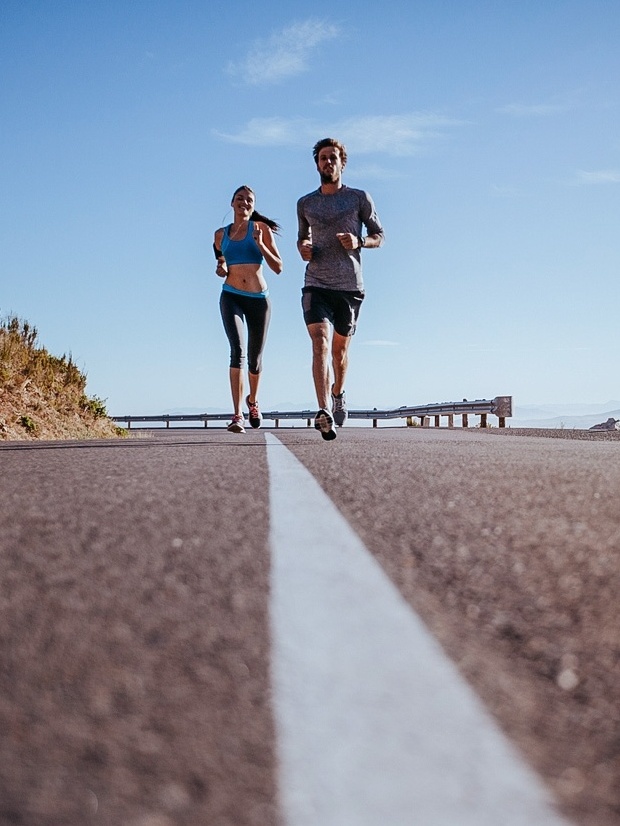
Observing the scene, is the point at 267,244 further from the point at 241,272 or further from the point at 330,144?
the point at 330,144

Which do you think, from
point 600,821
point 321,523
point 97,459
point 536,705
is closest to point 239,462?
point 97,459

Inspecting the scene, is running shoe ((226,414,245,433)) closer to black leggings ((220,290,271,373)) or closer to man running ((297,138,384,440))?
black leggings ((220,290,271,373))

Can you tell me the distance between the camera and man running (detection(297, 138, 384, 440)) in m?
8.29

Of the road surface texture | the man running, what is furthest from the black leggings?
the road surface texture

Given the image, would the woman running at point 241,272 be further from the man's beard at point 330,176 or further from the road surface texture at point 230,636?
the road surface texture at point 230,636

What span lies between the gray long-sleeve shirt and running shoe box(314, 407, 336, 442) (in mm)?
1312

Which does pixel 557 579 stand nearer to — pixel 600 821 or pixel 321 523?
pixel 321 523

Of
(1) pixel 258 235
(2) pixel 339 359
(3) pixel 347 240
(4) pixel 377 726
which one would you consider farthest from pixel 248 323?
(4) pixel 377 726

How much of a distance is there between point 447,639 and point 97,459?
13.0 feet

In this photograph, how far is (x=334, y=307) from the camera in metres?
8.73

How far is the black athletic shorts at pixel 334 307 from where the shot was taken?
8.38m

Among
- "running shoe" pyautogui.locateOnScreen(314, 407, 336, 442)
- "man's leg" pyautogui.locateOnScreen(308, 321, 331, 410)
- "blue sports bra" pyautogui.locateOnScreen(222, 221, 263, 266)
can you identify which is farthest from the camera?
"blue sports bra" pyautogui.locateOnScreen(222, 221, 263, 266)

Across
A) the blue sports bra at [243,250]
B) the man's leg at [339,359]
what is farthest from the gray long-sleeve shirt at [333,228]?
the blue sports bra at [243,250]

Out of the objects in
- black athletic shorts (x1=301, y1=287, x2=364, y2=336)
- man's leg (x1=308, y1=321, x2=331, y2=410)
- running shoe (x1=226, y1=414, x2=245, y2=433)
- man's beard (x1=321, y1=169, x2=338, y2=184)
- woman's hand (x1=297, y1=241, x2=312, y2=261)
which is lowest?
running shoe (x1=226, y1=414, x2=245, y2=433)
